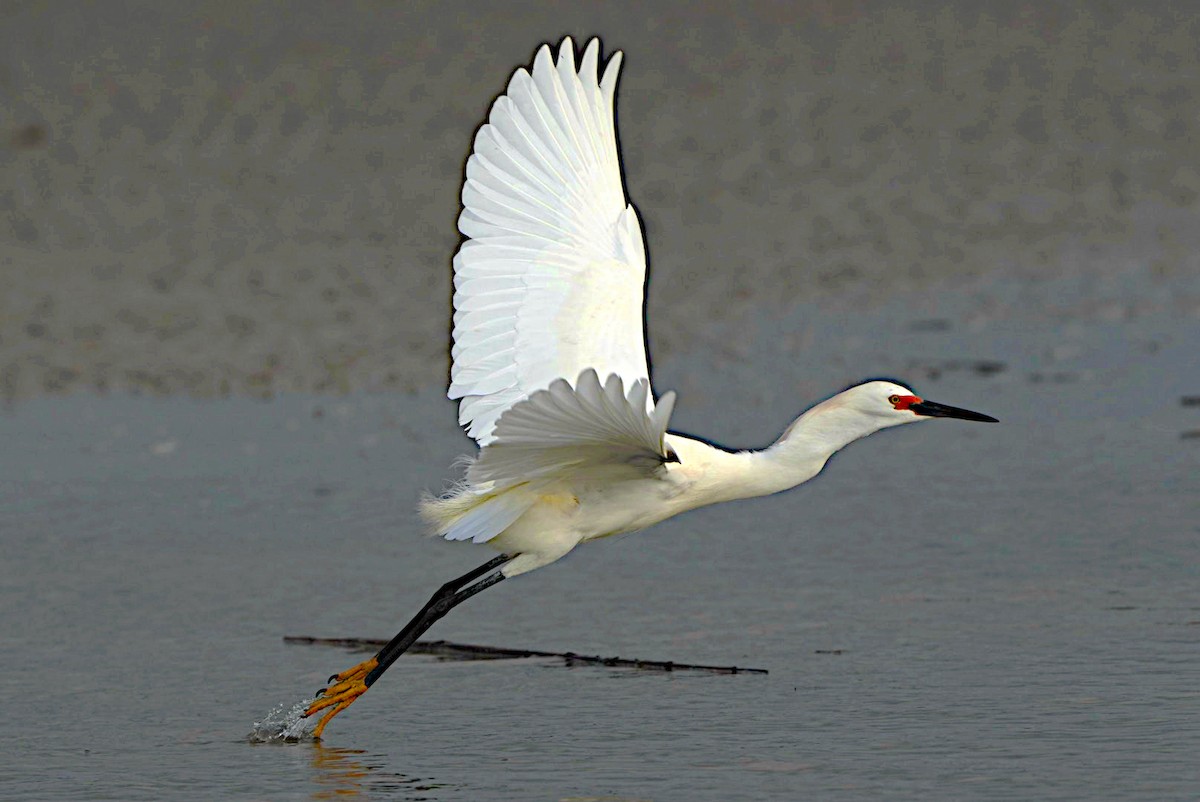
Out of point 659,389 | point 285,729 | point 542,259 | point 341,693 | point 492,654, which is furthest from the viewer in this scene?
point 659,389

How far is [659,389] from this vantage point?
10.3 m

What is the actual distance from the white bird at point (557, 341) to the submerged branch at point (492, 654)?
242mm

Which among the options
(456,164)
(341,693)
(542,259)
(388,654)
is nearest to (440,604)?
(388,654)

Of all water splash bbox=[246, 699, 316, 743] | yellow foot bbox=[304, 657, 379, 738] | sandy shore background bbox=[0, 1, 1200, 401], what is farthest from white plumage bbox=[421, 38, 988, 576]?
sandy shore background bbox=[0, 1, 1200, 401]

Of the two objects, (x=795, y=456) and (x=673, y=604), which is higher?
(x=795, y=456)

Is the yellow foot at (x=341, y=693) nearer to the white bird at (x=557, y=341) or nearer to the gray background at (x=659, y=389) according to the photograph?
the white bird at (x=557, y=341)

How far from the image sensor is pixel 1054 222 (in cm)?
1388

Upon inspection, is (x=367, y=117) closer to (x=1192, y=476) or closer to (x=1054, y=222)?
(x=1054, y=222)

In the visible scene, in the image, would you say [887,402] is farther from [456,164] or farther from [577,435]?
[456,164]

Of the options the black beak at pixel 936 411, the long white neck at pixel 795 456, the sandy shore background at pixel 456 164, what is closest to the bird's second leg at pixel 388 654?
the long white neck at pixel 795 456

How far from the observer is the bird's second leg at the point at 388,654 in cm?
620

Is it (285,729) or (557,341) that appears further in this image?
(557,341)

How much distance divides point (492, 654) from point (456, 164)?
9.05m

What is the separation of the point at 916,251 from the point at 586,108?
7.21 metres
